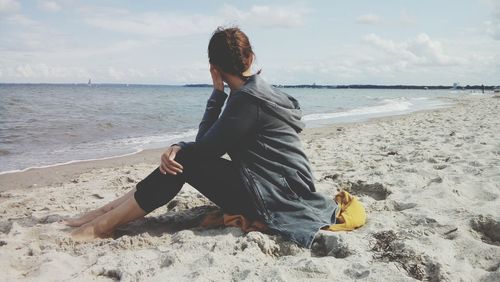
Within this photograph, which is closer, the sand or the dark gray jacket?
the sand

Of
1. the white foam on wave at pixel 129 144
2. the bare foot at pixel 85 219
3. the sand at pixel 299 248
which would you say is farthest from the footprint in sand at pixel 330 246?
the white foam on wave at pixel 129 144

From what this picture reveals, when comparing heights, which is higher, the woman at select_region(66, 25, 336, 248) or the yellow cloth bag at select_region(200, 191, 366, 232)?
the woman at select_region(66, 25, 336, 248)

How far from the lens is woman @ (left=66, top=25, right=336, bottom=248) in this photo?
2.99 metres

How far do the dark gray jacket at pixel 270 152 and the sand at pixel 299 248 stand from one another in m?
0.16

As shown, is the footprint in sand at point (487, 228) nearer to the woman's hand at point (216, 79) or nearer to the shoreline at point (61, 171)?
the woman's hand at point (216, 79)

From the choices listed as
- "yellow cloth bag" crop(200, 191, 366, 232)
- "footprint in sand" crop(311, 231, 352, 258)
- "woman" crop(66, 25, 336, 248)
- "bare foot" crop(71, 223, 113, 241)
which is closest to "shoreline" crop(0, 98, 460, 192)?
"bare foot" crop(71, 223, 113, 241)

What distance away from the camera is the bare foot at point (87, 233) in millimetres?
3264

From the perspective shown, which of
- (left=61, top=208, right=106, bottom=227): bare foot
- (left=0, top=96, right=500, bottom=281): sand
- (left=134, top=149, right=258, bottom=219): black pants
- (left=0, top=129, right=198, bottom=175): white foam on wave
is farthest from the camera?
(left=0, top=129, right=198, bottom=175): white foam on wave

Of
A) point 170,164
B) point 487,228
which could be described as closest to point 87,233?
point 170,164

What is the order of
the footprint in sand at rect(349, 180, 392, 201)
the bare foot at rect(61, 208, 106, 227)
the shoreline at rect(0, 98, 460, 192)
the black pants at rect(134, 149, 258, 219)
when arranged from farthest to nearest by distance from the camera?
the shoreline at rect(0, 98, 460, 192) < the footprint in sand at rect(349, 180, 392, 201) < the bare foot at rect(61, 208, 106, 227) < the black pants at rect(134, 149, 258, 219)

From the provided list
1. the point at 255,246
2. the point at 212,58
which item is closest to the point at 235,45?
the point at 212,58

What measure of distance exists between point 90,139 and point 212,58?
862 cm

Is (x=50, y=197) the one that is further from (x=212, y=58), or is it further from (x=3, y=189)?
(x=212, y=58)

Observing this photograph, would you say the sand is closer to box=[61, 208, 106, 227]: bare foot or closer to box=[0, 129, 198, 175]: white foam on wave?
box=[61, 208, 106, 227]: bare foot
